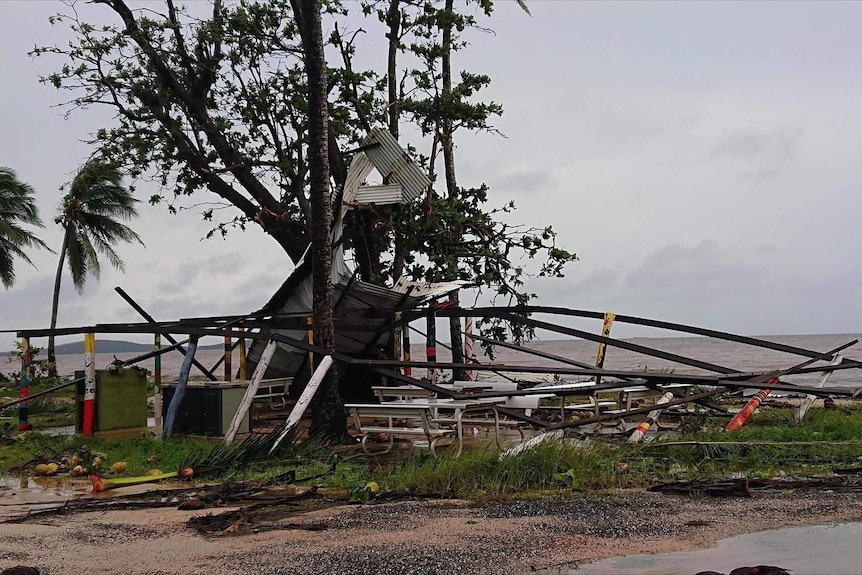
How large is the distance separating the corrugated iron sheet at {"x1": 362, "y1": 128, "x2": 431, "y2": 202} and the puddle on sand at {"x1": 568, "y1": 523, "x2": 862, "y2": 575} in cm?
911

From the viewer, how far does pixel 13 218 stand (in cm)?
3681

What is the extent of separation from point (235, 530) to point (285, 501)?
103cm

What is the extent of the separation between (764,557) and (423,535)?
2077 millimetres

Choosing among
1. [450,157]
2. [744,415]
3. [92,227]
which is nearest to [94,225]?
[92,227]

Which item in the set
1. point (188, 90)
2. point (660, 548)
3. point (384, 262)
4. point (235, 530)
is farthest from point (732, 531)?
point (188, 90)

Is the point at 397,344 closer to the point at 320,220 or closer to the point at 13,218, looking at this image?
the point at 320,220

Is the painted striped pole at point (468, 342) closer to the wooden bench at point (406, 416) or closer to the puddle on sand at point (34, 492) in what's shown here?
the wooden bench at point (406, 416)

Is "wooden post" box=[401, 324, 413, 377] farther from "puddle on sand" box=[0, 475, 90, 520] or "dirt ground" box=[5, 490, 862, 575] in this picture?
"dirt ground" box=[5, 490, 862, 575]

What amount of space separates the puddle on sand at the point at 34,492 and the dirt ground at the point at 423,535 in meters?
0.81

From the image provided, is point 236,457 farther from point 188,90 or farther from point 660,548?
point 188,90

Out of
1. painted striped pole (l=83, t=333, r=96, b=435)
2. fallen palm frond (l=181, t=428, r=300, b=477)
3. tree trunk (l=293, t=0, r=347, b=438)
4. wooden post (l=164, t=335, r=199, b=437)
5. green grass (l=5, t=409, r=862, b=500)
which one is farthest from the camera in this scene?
painted striped pole (l=83, t=333, r=96, b=435)

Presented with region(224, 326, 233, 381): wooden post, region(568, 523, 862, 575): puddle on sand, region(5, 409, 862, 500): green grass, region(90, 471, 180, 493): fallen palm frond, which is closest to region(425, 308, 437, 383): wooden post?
region(224, 326, 233, 381): wooden post

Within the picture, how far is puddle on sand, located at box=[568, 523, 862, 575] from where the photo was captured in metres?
5.15

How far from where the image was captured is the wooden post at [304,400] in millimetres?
9852
